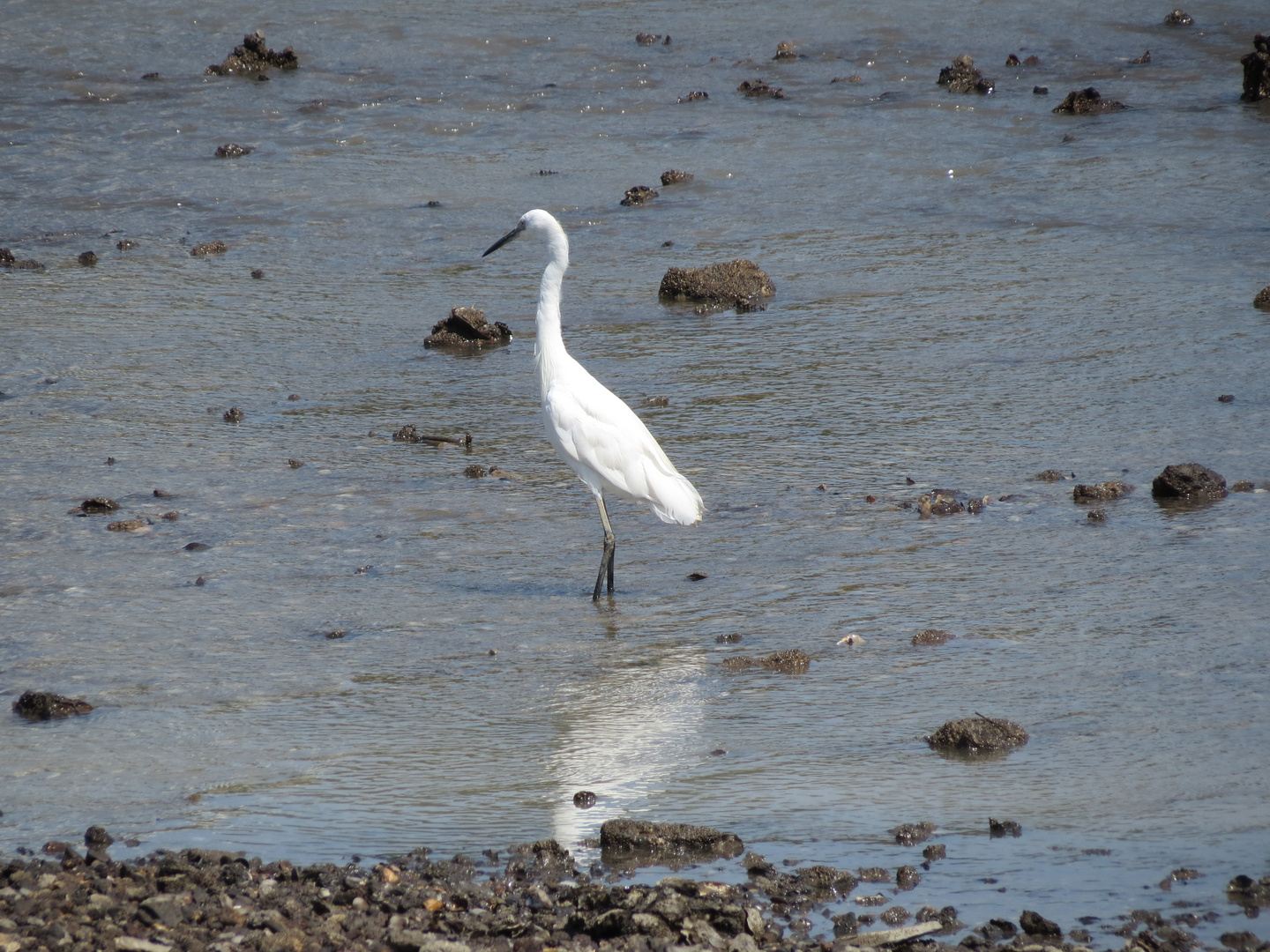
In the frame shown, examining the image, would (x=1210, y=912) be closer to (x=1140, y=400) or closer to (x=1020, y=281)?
(x=1140, y=400)

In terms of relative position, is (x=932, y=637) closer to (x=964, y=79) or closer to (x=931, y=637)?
(x=931, y=637)

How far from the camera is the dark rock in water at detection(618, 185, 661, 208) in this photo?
506 inches

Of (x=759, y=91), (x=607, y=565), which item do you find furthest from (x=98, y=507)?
(x=759, y=91)

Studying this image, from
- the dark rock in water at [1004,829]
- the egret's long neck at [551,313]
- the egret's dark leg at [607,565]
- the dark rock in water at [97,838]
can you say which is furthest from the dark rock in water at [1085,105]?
the dark rock in water at [97,838]

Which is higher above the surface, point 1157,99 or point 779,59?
point 779,59

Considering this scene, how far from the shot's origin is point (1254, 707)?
4516mm

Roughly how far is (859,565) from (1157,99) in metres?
11.9

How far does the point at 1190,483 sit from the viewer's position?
21.1ft

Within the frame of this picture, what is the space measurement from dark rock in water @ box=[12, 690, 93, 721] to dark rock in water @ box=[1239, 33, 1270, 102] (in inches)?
557

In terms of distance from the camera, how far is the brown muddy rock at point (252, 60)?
701 inches

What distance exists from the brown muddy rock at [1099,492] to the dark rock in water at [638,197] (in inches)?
274

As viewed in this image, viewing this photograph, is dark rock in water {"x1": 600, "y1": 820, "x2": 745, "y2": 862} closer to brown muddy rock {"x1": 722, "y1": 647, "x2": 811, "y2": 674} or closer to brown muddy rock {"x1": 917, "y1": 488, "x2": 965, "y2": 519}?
brown muddy rock {"x1": 722, "y1": 647, "x2": 811, "y2": 674}

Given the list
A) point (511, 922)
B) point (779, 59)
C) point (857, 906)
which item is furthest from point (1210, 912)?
point (779, 59)

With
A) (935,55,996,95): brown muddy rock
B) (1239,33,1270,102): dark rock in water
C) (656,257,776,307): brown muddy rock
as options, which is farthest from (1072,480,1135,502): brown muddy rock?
(935,55,996,95): brown muddy rock
